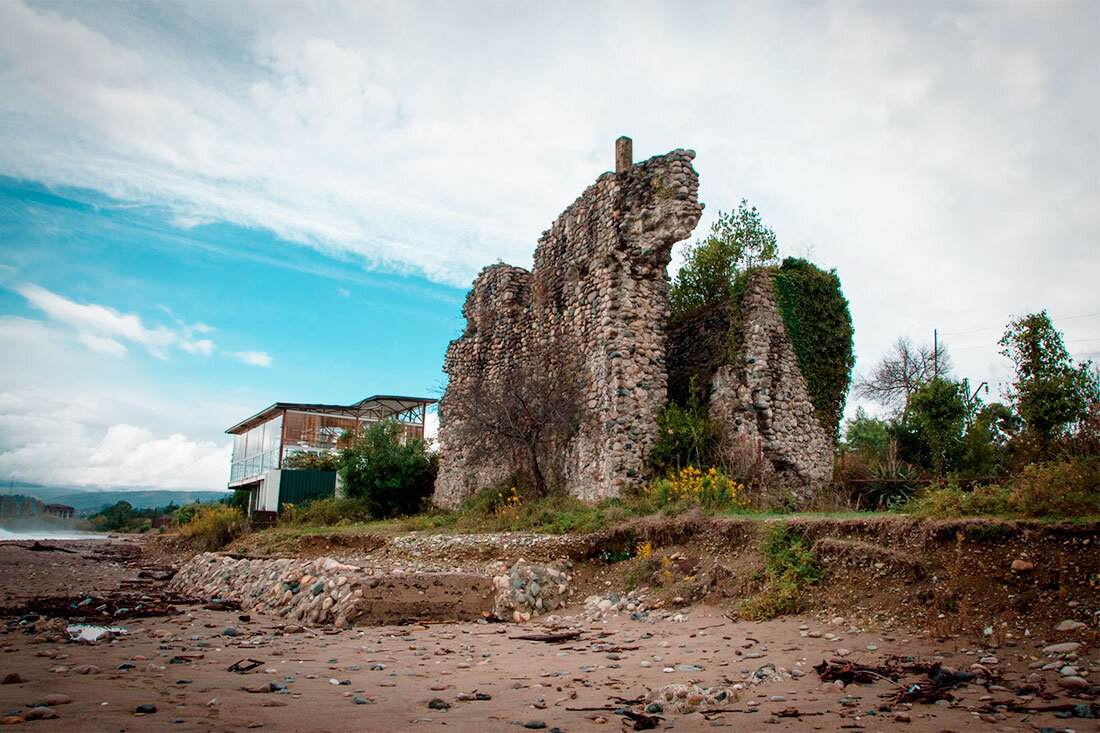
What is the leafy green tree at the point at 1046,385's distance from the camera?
520 inches

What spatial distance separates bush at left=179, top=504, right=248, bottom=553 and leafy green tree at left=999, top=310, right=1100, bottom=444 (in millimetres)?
18751

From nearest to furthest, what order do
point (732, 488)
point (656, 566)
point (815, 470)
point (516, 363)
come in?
point (656, 566) < point (732, 488) < point (815, 470) < point (516, 363)

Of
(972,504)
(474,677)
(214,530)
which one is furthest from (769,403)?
(214,530)

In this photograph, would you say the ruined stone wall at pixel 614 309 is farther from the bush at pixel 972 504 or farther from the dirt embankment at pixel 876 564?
the bush at pixel 972 504

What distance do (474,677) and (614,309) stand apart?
9.54 meters

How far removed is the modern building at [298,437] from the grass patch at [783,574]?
66.6 feet

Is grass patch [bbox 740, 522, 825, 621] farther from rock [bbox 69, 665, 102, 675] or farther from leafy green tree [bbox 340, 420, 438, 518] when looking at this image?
leafy green tree [bbox 340, 420, 438, 518]

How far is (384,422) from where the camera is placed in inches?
893

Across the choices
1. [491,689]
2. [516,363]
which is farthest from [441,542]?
[491,689]

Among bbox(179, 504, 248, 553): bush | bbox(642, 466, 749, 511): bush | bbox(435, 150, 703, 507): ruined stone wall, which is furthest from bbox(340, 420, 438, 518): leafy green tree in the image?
bbox(642, 466, 749, 511): bush

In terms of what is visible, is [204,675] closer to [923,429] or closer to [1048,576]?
[1048,576]

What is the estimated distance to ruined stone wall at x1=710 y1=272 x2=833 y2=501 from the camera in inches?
524

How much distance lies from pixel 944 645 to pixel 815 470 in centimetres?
889

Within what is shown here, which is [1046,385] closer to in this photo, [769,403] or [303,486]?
[769,403]
